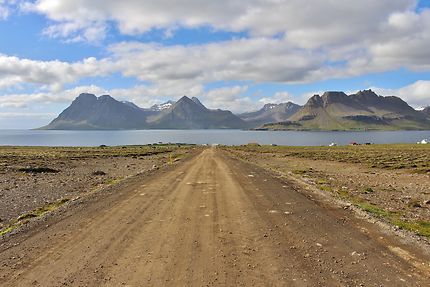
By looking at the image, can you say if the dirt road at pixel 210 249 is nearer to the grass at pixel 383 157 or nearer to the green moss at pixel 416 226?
the green moss at pixel 416 226

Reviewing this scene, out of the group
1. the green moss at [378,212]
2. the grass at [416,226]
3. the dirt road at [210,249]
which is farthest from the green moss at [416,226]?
the dirt road at [210,249]

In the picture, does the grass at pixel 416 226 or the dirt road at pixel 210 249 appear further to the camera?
the grass at pixel 416 226

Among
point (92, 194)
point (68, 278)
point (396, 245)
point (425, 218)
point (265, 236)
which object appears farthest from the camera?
point (92, 194)

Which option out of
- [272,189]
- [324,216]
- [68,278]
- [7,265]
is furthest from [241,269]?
[272,189]

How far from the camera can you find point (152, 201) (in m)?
20.8

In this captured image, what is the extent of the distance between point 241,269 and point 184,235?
3.91 metres

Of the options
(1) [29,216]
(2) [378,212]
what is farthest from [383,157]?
(1) [29,216]

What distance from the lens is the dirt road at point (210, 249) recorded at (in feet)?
32.1

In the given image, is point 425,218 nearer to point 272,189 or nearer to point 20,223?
point 272,189

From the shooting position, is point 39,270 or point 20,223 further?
point 20,223

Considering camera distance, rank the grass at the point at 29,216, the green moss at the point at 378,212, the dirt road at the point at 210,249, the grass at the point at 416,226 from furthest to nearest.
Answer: the green moss at the point at 378,212 → the grass at the point at 29,216 → the grass at the point at 416,226 → the dirt road at the point at 210,249

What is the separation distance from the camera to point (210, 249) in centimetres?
1214

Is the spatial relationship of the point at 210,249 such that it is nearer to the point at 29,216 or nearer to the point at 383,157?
the point at 29,216

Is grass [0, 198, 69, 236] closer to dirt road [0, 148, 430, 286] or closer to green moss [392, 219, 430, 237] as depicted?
dirt road [0, 148, 430, 286]
